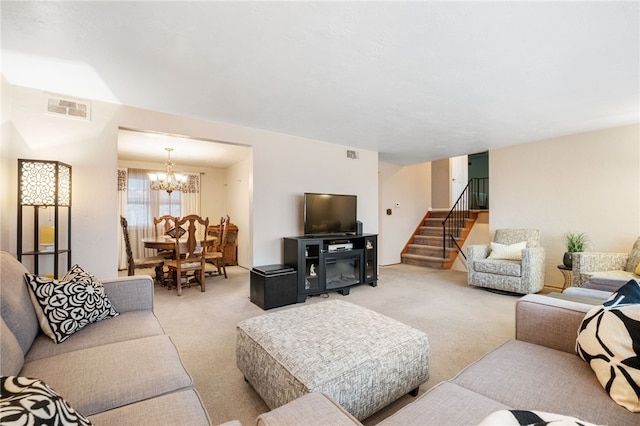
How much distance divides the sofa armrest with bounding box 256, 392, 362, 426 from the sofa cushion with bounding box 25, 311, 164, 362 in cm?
117

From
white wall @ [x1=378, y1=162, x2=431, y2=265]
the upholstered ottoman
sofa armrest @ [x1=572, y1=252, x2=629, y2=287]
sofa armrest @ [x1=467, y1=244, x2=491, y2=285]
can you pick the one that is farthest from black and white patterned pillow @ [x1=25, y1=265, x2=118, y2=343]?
white wall @ [x1=378, y1=162, x2=431, y2=265]

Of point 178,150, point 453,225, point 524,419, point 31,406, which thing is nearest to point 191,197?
point 178,150

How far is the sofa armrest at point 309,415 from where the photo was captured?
78 cm

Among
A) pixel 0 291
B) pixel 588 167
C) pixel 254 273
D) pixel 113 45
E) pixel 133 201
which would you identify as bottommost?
pixel 254 273

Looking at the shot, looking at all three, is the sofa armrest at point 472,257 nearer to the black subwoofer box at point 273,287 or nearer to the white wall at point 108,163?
the white wall at point 108,163

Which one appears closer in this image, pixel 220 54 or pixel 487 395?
pixel 487 395

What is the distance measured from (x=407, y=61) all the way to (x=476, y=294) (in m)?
3.35

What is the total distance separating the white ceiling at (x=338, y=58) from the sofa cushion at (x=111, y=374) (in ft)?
6.12

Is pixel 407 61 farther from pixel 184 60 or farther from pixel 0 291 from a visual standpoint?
pixel 0 291

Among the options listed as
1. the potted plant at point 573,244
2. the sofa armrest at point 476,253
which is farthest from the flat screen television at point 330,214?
the potted plant at point 573,244

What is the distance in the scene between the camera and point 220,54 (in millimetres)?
2082

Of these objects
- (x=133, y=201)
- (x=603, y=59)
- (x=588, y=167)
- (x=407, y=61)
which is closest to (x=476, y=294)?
(x=588, y=167)

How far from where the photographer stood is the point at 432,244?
659 cm

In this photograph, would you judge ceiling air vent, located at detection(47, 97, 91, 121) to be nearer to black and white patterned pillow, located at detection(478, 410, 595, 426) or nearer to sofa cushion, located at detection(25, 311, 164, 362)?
sofa cushion, located at detection(25, 311, 164, 362)
